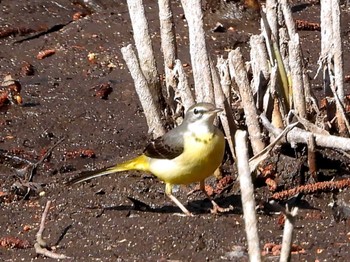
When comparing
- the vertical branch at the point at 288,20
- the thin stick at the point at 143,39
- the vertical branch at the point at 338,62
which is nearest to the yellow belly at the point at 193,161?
the thin stick at the point at 143,39

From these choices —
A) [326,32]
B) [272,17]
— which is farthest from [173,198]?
[326,32]

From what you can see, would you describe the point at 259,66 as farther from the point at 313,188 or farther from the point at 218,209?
the point at 218,209

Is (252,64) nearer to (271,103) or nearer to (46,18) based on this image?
(271,103)

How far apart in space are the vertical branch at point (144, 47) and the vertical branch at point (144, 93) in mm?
70

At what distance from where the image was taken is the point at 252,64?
7512 millimetres

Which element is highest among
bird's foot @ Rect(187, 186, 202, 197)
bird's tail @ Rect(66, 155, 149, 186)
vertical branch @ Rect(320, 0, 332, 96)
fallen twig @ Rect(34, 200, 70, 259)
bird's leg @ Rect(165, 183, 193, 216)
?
vertical branch @ Rect(320, 0, 332, 96)

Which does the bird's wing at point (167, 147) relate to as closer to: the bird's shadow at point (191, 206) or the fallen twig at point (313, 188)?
the bird's shadow at point (191, 206)

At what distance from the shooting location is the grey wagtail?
23.9ft

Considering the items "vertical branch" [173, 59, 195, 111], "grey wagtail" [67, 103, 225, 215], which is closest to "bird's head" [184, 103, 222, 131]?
"grey wagtail" [67, 103, 225, 215]

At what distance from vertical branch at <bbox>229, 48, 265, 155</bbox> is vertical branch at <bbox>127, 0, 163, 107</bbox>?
95 cm

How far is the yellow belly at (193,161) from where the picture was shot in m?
7.30

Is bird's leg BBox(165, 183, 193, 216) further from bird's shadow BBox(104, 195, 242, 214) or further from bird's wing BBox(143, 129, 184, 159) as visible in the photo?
bird's wing BBox(143, 129, 184, 159)

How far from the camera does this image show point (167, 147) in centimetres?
767

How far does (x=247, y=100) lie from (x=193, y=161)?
0.58 m
